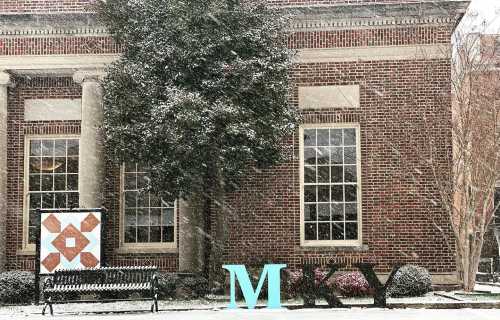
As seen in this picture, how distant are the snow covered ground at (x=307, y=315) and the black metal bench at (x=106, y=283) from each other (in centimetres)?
57

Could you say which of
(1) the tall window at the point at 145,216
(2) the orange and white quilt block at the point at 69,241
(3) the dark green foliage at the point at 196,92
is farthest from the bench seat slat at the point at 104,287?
(1) the tall window at the point at 145,216

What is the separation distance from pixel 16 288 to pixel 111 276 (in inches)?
117

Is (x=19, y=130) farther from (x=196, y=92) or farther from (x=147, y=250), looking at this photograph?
(x=196, y=92)

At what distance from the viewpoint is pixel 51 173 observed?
2045cm

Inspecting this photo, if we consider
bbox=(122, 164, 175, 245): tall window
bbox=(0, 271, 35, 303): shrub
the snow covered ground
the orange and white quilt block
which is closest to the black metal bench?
the snow covered ground

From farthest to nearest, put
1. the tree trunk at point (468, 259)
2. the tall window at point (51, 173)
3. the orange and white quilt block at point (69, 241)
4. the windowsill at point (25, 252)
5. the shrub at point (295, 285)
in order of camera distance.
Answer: the tall window at point (51, 173), the windowsill at point (25, 252), the tree trunk at point (468, 259), the shrub at point (295, 285), the orange and white quilt block at point (69, 241)

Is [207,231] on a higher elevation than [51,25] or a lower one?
lower

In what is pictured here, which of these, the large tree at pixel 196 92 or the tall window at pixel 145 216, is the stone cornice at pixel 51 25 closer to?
the large tree at pixel 196 92

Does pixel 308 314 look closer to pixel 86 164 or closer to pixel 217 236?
pixel 217 236

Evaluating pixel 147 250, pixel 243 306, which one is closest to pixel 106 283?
pixel 243 306

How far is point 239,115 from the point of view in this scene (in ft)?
53.9

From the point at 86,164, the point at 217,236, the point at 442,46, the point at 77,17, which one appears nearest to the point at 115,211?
the point at 86,164

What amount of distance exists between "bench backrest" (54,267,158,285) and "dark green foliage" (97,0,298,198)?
2.01 meters

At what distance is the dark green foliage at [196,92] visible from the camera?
1619cm
